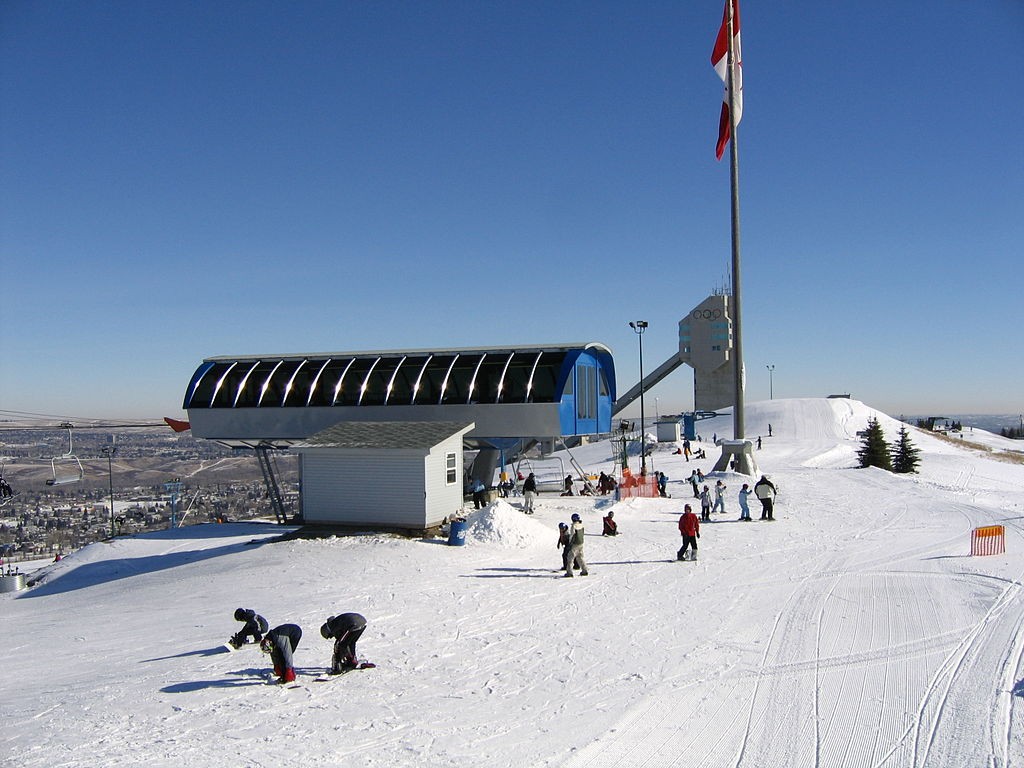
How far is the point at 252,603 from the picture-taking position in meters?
14.1

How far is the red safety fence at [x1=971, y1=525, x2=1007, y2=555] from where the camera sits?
16.6 meters

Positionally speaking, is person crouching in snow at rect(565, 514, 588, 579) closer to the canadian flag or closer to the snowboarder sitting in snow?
→ the snowboarder sitting in snow

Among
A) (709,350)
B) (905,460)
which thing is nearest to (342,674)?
(905,460)

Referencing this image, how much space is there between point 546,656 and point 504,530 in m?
8.59

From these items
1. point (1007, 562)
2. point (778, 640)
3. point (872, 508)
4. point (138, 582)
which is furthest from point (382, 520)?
point (872, 508)

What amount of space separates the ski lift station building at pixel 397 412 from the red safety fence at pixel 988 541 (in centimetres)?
1206

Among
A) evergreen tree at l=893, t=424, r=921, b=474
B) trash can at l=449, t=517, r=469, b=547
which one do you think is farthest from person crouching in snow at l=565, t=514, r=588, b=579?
evergreen tree at l=893, t=424, r=921, b=474

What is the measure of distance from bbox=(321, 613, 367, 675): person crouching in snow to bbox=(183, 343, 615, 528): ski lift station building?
999 centimetres

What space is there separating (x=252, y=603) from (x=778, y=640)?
950cm

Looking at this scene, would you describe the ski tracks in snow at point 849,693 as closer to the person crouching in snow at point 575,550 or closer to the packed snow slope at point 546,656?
the packed snow slope at point 546,656

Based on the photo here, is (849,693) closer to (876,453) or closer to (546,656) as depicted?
(546,656)

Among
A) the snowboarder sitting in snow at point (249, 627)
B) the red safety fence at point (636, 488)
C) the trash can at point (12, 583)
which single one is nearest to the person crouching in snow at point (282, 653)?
the snowboarder sitting in snow at point (249, 627)

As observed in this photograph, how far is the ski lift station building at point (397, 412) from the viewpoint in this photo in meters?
20.2

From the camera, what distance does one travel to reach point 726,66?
1352 inches
